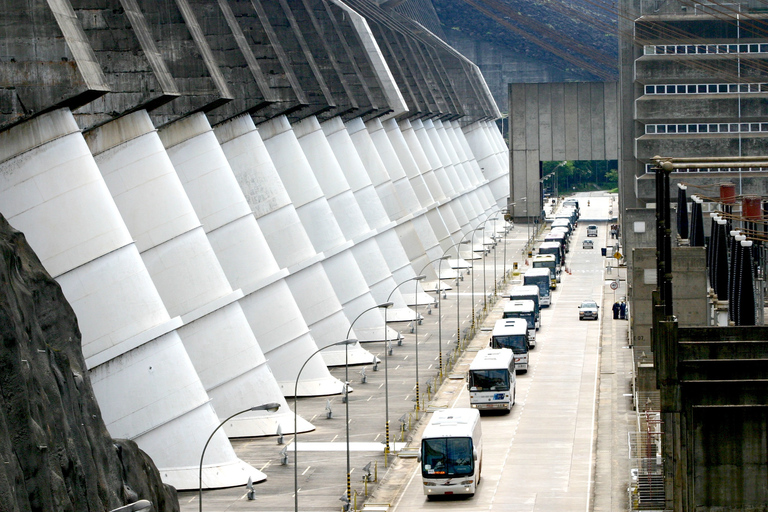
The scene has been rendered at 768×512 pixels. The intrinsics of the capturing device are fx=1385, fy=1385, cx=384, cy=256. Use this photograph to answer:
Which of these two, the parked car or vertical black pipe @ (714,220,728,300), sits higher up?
vertical black pipe @ (714,220,728,300)

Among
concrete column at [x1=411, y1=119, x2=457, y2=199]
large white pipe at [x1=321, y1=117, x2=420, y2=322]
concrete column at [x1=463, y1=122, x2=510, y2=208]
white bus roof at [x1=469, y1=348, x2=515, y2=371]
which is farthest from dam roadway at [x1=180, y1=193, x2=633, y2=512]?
concrete column at [x1=463, y1=122, x2=510, y2=208]

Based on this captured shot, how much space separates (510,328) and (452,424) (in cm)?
2518

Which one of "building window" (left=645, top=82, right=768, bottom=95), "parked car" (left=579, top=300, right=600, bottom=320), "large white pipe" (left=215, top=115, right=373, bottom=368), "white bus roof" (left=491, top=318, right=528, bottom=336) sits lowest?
"parked car" (left=579, top=300, right=600, bottom=320)

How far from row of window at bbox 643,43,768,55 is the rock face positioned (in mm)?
69271

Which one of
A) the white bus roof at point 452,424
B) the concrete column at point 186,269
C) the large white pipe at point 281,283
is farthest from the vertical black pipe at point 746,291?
the large white pipe at point 281,283

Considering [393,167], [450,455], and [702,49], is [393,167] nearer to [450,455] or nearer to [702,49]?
[702,49]

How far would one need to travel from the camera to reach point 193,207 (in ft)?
187

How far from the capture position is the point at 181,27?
54781 mm

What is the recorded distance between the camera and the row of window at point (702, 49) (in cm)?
9650

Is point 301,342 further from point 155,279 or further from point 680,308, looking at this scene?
point 680,308

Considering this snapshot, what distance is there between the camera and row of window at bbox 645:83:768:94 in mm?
97125

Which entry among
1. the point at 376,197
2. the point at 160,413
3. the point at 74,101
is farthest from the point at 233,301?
the point at 376,197

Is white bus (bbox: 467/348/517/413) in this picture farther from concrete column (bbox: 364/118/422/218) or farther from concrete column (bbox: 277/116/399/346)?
concrete column (bbox: 364/118/422/218)

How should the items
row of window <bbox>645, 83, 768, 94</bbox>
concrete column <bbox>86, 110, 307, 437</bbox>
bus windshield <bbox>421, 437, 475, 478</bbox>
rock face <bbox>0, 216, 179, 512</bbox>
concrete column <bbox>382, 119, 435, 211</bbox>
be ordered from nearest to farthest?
rock face <bbox>0, 216, 179, 512</bbox>
bus windshield <bbox>421, 437, 475, 478</bbox>
concrete column <bbox>86, 110, 307, 437</bbox>
row of window <bbox>645, 83, 768, 94</bbox>
concrete column <bbox>382, 119, 435, 211</bbox>
